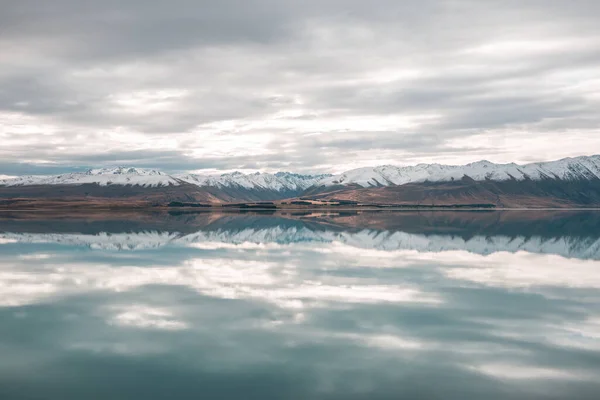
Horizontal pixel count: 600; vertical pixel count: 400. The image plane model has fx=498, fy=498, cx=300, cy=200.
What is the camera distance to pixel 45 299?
3400 centimetres

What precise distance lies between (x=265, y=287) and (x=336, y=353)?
16.1 m

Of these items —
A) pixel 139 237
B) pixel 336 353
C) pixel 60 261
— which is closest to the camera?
pixel 336 353

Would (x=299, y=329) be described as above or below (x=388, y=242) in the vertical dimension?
below

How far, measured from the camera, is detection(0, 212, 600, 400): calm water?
19109 millimetres

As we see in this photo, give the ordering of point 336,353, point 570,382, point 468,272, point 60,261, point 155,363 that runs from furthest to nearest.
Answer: point 60,261
point 468,272
point 336,353
point 155,363
point 570,382

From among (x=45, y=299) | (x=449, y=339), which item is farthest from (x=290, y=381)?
(x=45, y=299)

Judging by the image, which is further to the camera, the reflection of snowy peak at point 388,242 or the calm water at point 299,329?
the reflection of snowy peak at point 388,242

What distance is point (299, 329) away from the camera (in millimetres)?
26266

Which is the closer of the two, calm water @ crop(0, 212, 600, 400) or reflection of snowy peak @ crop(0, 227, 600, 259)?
calm water @ crop(0, 212, 600, 400)

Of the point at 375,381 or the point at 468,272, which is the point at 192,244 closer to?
the point at 468,272

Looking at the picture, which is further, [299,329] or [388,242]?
[388,242]

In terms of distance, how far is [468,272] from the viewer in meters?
46.3

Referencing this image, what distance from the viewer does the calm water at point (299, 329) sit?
19.1 m

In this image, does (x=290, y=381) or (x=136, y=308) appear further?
(x=136, y=308)
